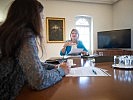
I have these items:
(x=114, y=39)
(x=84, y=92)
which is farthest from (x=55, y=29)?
(x=84, y=92)

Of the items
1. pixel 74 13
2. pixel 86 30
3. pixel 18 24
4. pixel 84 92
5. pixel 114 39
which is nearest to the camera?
pixel 84 92

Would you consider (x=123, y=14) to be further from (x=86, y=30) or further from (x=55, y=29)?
(x=55, y=29)

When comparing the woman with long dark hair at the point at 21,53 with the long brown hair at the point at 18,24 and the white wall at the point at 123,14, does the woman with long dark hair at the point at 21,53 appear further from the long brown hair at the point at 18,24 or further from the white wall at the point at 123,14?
the white wall at the point at 123,14

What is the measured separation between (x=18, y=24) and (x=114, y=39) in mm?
4510

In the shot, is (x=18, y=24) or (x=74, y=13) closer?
(x=18, y=24)

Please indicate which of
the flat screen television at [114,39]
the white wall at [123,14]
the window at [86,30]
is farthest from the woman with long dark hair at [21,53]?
the window at [86,30]

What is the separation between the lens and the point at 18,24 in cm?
86

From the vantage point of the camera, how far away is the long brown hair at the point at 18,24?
2.73ft

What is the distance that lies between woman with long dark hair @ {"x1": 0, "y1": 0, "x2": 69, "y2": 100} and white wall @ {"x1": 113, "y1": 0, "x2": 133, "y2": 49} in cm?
440

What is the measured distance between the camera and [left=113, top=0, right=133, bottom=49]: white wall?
4.76 meters

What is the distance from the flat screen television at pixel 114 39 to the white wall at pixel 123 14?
0.31 m

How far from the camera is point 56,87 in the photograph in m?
0.82

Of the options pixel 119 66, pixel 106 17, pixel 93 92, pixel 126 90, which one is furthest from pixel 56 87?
pixel 106 17

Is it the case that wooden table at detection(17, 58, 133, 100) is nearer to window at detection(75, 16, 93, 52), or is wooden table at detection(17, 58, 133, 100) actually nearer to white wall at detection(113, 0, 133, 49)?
white wall at detection(113, 0, 133, 49)
